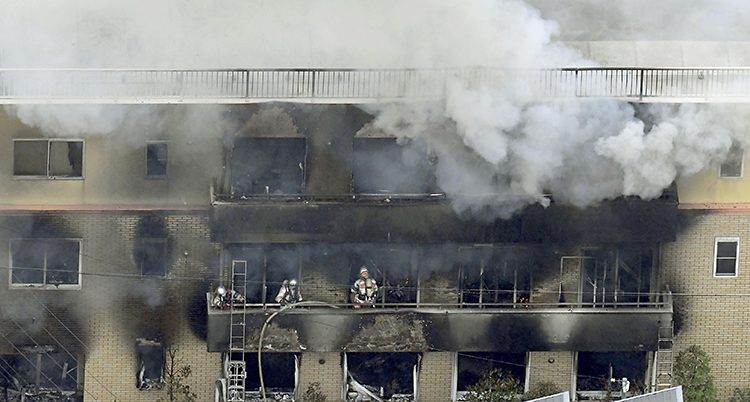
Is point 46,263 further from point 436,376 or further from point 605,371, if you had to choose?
point 605,371

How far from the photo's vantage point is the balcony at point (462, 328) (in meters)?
30.7

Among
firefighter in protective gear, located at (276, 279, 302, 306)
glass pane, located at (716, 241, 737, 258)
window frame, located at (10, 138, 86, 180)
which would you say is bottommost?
firefighter in protective gear, located at (276, 279, 302, 306)

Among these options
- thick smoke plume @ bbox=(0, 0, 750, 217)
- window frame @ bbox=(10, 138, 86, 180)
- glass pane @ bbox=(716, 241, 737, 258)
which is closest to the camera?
thick smoke plume @ bbox=(0, 0, 750, 217)

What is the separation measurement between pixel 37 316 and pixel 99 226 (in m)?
1.86

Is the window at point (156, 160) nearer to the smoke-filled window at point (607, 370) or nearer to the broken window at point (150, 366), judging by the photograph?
the broken window at point (150, 366)

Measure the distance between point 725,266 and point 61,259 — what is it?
11138 mm

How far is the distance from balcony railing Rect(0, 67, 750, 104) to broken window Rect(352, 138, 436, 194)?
42.8 inches

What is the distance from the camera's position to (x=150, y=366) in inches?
1236

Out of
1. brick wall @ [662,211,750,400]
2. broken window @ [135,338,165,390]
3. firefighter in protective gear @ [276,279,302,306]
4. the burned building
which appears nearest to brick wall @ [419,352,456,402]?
the burned building

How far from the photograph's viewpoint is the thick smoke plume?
29.3 metres

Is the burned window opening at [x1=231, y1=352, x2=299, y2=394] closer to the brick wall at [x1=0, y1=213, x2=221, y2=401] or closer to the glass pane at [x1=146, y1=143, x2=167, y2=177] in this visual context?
the brick wall at [x1=0, y1=213, x2=221, y2=401]

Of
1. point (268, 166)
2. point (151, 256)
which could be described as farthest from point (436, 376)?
point (151, 256)

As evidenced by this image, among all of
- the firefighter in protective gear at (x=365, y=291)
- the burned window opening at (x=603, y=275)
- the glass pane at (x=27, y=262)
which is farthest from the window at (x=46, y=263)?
the burned window opening at (x=603, y=275)

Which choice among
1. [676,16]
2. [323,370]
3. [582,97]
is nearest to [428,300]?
[323,370]
